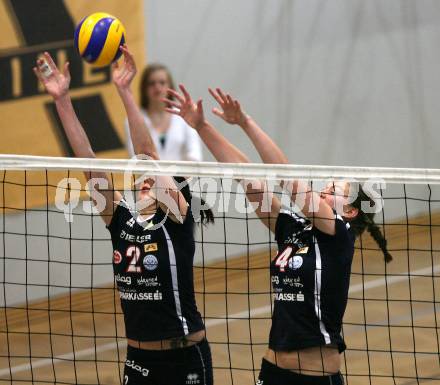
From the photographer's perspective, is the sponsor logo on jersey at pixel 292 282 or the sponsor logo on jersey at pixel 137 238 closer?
the sponsor logo on jersey at pixel 292 282

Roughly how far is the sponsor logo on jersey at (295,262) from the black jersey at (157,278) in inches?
19.8

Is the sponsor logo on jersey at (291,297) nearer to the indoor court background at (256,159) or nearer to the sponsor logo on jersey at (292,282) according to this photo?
the sponsor logo on jersey at (292,282)

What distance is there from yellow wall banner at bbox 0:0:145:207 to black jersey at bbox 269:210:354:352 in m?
3.45

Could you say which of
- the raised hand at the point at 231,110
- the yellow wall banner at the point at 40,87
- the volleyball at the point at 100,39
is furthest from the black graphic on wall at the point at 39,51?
the raised hand at the point at 231,110

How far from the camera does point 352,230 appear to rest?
4.49 metres

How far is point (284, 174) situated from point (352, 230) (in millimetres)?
417

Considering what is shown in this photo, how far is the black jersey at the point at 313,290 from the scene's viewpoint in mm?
4309

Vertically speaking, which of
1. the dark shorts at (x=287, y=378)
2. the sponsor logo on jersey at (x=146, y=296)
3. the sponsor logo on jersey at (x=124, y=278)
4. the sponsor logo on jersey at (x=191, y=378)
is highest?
the sponsor logo on jersey at (x=124, y=278)

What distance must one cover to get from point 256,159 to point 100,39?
352cm

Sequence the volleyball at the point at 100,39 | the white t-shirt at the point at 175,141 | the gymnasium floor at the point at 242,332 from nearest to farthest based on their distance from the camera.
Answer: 1. the volleyball at the point at 100,39
2. the gymnasium floor at the point at 242,332
3. the white t-shirt at the point at 175,141

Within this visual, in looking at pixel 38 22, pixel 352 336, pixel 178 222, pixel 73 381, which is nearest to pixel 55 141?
pixel 38 22

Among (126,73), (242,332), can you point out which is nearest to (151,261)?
(126,73)

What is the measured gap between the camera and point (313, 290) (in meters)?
4.31

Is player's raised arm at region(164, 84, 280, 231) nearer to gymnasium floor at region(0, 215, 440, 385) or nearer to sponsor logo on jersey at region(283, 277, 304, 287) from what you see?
sponsor logo on jersey at region(283, 277, 304, 287)
